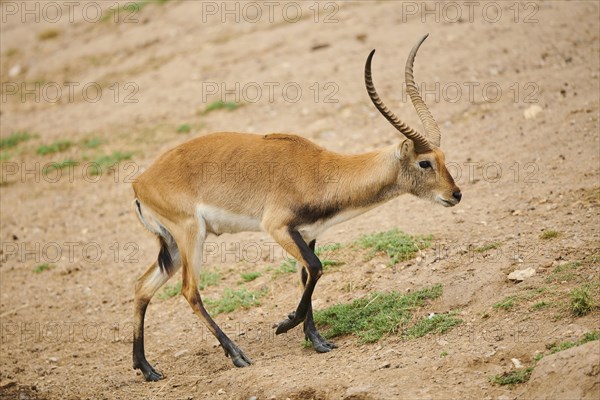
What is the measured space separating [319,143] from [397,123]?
5.45 meters

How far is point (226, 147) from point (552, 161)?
493 cm

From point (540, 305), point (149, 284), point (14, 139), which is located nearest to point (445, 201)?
point (540, 305)

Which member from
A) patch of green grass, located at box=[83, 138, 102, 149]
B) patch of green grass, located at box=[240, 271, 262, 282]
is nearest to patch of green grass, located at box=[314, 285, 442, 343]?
patch of green grass, located at box=[240, 271, 262, 282]

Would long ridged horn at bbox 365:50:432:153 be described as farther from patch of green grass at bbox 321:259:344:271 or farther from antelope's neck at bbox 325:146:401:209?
patch of green grass at bbox 321:259:344:271

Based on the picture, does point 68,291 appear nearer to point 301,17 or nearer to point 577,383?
point 577,383

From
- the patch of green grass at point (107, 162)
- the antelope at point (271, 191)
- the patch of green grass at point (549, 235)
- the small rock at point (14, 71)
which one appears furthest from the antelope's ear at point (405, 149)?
the small rock at point (14, 71)

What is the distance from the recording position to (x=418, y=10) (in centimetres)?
1697

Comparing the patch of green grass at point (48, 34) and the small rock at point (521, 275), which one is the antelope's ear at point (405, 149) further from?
the patch of green grass at point (48, 34)

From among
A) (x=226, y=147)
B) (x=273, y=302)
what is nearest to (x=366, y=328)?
(x=273, y=302)

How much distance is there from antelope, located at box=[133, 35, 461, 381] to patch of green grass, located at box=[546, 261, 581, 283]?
126 cm

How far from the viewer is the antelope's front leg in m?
7.84

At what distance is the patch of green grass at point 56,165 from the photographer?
1511cm

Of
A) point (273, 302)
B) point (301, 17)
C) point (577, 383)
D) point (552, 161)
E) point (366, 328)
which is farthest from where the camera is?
point (301, 17)

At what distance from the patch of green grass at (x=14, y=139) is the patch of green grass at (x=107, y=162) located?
258 cm
